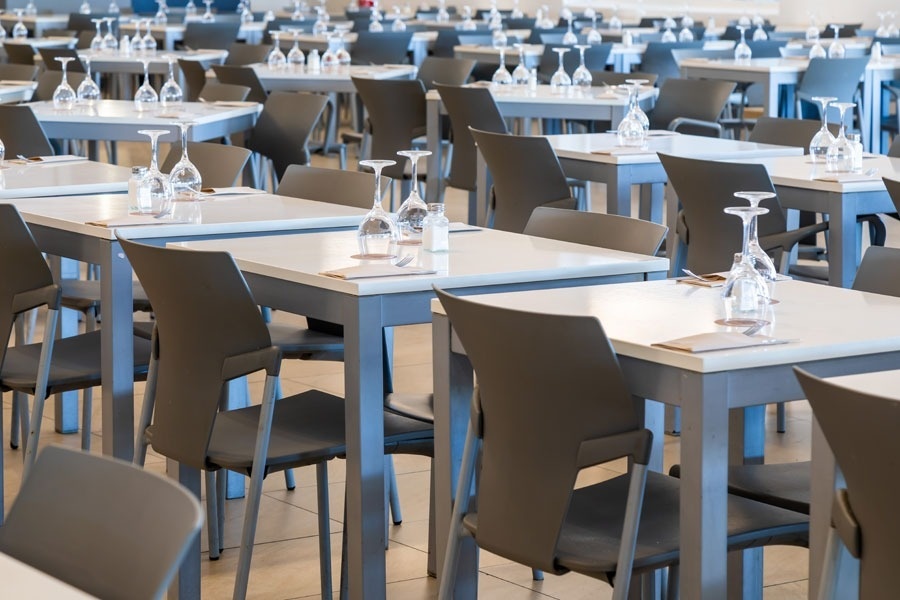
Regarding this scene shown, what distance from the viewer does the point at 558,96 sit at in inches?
289

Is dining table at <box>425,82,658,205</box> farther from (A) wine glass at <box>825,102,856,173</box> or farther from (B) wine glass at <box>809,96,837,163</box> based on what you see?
(A) wine glass at <box>825,102,856,173</box>

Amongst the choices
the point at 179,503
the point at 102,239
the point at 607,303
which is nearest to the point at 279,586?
the point at 102,239

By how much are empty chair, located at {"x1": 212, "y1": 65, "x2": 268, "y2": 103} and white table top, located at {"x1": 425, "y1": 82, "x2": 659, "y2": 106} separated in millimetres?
1199

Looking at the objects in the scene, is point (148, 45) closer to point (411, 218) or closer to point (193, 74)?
point (193, 74)

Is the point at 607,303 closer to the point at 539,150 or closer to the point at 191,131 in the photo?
the point at 539,150

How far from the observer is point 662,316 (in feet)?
9.12

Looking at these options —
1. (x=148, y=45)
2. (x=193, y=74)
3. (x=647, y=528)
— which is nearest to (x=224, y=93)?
(x=193, y=74)

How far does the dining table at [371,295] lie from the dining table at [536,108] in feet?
12.0

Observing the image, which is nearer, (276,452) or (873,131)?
(276,452)

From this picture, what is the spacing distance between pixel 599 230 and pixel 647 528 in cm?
114

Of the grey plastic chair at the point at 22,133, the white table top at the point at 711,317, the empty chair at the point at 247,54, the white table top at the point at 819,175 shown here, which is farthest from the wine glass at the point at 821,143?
the empty chair at the point at 247,54

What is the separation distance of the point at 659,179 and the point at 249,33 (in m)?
9.58

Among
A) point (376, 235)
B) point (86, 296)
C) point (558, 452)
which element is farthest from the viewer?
point (86, 296)

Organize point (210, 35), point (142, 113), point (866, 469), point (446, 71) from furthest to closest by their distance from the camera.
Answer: point (210, 35) < point (446, 71) < point (142, 113) < point (866, 469)
